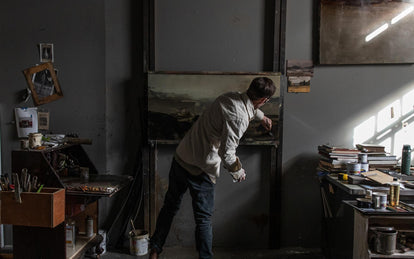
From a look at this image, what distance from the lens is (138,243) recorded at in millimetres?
2898

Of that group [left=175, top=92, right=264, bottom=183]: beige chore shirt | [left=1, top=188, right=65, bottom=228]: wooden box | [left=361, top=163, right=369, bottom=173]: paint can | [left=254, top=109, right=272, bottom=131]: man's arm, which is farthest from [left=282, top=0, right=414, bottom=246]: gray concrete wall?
[left=1, top=188, right=65, bottom=228]: wooden box

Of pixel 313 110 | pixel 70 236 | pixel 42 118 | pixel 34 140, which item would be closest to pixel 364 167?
pixel 313 110

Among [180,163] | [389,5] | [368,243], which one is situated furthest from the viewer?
[389,5]

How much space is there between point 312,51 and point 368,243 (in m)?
1.66

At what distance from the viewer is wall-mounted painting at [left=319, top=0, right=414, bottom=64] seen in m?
2.95

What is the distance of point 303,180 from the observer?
3.11 metres

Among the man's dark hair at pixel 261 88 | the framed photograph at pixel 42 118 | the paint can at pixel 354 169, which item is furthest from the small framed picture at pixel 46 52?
the paint can at pixel 354 169

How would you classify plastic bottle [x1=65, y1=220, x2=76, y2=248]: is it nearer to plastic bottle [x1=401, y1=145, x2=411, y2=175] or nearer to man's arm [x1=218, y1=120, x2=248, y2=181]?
man's arm [x1=218, y1=120, x2=248, y2=181]

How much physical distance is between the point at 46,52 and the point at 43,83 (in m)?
0.27

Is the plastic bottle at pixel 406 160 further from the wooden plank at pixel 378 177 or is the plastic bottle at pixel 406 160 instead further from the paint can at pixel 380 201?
the paint can at pixel 380 201

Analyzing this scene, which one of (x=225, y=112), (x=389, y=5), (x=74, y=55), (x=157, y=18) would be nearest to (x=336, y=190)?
(x=225, y=112)

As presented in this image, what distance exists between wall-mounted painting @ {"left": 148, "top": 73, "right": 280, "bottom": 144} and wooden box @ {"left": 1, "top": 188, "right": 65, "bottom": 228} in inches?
41.6

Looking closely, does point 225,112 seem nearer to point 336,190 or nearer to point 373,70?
point 336,190

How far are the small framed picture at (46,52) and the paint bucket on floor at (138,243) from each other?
5.54 ft
